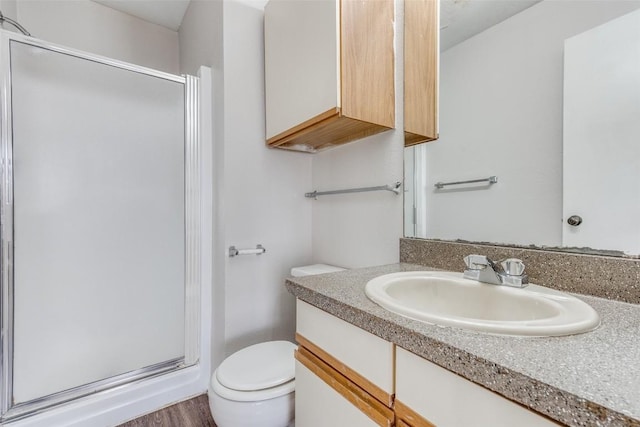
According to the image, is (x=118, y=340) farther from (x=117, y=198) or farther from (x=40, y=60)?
(x=40, y=60)

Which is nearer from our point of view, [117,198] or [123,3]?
[117,198]

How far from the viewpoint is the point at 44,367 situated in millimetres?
1354

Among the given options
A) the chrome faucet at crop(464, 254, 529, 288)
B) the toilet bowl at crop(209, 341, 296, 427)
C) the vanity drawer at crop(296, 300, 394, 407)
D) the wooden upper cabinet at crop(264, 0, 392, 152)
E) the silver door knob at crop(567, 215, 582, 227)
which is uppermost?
the wooden upper cabinet at crop(264, 0, 392, 152)

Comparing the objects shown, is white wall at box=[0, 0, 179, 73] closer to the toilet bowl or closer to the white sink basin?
the toilet bowl

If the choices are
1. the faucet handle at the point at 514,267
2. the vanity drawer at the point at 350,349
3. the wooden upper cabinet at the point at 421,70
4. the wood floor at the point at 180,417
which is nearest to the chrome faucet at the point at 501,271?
the faucet handle at the point at 514,267

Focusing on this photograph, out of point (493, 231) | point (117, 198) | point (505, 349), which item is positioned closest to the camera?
point (505, 349)

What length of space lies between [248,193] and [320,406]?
1058 mm

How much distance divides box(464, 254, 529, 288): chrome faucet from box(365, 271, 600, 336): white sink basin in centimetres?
2

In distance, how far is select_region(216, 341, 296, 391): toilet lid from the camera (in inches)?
40.3

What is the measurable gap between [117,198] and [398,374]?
1639 millimetres

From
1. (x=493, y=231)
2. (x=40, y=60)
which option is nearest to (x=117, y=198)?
(x=40, y=60)

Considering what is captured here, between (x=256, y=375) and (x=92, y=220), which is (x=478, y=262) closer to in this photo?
(x=256, y=375)

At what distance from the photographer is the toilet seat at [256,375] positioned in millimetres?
996

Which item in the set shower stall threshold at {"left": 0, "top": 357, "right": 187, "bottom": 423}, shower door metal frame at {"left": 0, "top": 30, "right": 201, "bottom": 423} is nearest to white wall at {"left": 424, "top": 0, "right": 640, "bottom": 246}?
shower door metal frame at {"left": 0, "top": 30, "right": 201, "bottom": 423}
